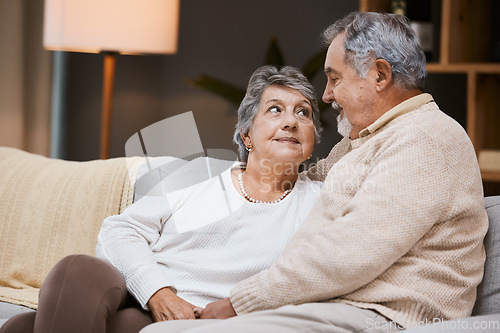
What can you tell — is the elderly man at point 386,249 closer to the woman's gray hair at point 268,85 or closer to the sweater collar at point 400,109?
the sweater collar at point 400,109

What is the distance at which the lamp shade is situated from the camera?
2.84m

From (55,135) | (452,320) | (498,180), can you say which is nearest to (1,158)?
(55,135)

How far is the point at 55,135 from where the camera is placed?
3.59 meters

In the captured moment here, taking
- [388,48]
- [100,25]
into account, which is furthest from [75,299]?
[100,25]

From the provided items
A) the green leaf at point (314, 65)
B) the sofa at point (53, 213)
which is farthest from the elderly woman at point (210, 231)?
the green leaf at point (314, 65)

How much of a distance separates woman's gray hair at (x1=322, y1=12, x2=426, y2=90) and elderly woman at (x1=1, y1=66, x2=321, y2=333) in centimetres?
28

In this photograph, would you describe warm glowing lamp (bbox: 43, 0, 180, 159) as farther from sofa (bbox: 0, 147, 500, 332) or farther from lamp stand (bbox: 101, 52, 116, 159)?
sofa (bbox: 0, 147, 500, 332)

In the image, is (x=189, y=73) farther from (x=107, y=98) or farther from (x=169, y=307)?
(x=169, y=307)

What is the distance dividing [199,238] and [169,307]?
0.22 meters

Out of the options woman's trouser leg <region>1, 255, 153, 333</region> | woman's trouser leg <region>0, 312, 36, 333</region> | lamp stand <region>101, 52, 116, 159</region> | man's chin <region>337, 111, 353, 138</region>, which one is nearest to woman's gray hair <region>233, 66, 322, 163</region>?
man's chin <region>337, 111, 353, 138</region>

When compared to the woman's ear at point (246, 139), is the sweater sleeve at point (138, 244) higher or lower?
lower

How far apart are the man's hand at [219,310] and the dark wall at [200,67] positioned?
2117mm

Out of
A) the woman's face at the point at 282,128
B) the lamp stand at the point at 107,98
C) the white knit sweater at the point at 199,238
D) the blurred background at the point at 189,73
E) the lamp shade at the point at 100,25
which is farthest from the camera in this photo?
the blurred background at the point at 189,73

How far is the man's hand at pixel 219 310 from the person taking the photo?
1465 mm
